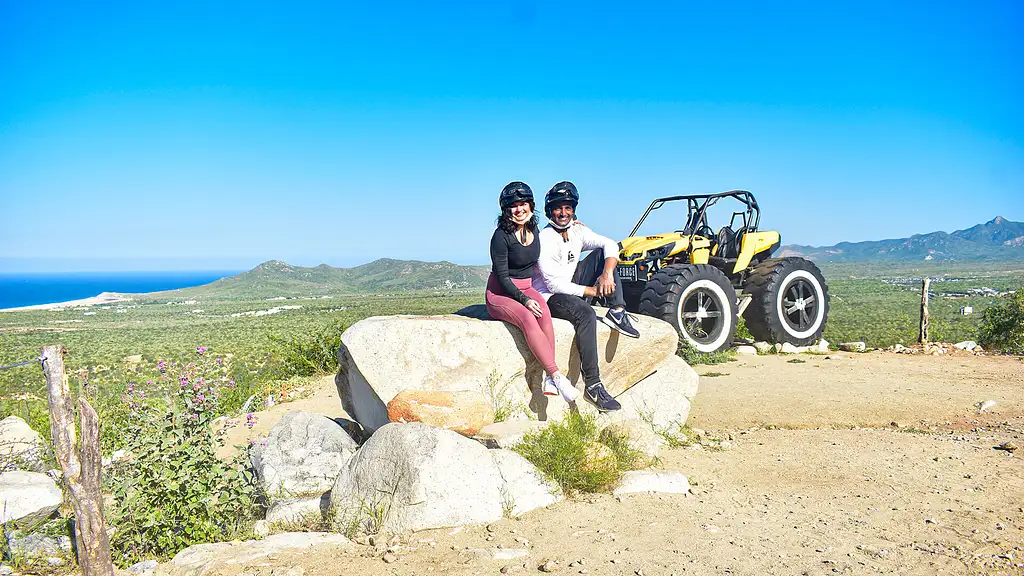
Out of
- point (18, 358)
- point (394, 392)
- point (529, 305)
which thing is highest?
point (529, 305)

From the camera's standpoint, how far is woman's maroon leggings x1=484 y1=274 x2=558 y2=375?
5.89m

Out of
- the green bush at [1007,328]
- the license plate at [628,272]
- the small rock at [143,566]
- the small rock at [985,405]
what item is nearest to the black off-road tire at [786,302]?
the license plate at [628,272]

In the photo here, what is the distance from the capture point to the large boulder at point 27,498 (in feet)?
16.4

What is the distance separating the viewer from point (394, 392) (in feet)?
19.0

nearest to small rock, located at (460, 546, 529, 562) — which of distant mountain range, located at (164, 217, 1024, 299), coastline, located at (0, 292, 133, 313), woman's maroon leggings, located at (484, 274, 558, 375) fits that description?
woman's maroon leggings, located at (484, 274, 558, 375)

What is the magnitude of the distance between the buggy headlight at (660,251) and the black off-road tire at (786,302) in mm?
1681

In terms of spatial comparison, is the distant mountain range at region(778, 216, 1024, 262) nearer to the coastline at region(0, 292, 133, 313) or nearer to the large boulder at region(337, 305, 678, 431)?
the coastline at region(0, 292, 133, 313)

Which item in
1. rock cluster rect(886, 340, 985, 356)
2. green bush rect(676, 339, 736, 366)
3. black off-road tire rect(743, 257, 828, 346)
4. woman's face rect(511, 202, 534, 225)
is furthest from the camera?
black off-road tire rect(743, 257, 828, 346)

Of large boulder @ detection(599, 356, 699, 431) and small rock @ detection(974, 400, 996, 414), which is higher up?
large boulder @ detection(599, 356, 699, 431)

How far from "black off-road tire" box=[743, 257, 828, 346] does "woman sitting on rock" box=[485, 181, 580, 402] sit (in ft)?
21.9

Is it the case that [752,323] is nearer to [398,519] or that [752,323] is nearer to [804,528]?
[804,528]

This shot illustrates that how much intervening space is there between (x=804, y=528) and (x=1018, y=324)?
34.2ft

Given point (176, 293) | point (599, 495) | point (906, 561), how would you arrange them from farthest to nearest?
point (176, 293) < point (599, 495) < point (906, 561)

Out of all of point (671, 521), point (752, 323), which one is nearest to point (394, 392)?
point (671, 521)
